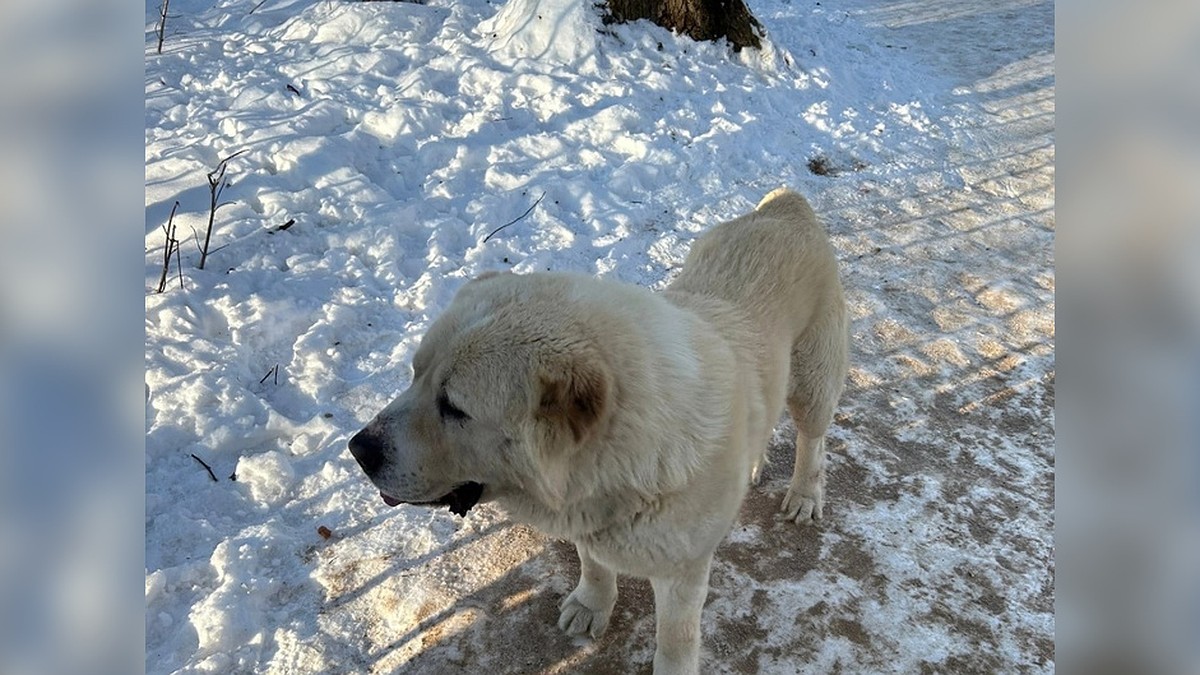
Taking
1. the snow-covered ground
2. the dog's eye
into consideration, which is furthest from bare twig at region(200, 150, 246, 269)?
the dog's eye

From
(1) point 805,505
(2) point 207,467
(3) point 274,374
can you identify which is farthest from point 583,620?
(3) point 274,374

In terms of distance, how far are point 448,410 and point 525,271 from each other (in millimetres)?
2899

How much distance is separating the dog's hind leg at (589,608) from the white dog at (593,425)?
0.37 m

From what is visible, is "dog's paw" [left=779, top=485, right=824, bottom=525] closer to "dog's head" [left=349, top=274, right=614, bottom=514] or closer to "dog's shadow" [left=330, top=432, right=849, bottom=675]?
"dog's shadow" [left=330, top=432, right=849, bottom=675]

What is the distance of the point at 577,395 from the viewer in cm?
217

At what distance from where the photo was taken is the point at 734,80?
7895 mm

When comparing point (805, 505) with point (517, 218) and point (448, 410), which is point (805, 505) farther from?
point (517, 218)

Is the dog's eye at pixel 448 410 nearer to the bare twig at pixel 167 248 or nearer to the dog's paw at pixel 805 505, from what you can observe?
the dog's paw at pixel 805 505

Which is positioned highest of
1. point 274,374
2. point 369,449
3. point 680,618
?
point 369,449
